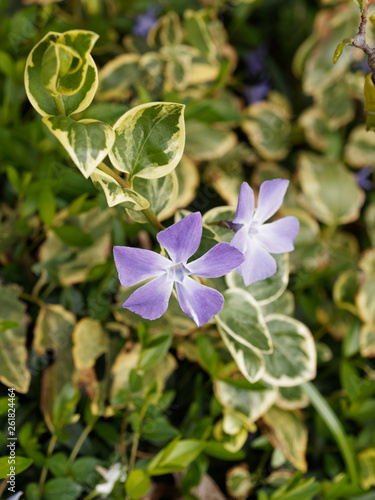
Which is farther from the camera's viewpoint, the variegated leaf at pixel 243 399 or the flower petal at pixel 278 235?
the variegated leaf at pixel 243 399

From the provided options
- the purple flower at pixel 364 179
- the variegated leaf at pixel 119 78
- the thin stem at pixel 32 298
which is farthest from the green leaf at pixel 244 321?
the purple flower at pixel 364 179

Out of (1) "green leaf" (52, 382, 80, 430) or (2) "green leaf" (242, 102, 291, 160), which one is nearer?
(1) "green leaf" (52, 382, 80, 430)

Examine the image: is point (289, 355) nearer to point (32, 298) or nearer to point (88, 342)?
point (88, 342)

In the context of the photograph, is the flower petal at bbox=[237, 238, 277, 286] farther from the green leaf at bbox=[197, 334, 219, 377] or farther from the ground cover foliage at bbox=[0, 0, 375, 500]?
the green leaf at bbox=[197, 334, 219, 377]

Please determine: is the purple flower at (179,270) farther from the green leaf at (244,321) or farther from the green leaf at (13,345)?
the green leaf at (13,345)

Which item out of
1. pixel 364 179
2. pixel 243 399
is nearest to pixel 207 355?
pixel 243 399

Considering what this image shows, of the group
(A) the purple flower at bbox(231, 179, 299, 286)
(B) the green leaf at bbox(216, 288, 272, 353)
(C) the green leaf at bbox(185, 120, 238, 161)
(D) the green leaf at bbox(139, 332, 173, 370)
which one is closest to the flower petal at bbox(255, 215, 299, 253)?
(A) the purple flower at bbox(231, 179, 299, 286)
